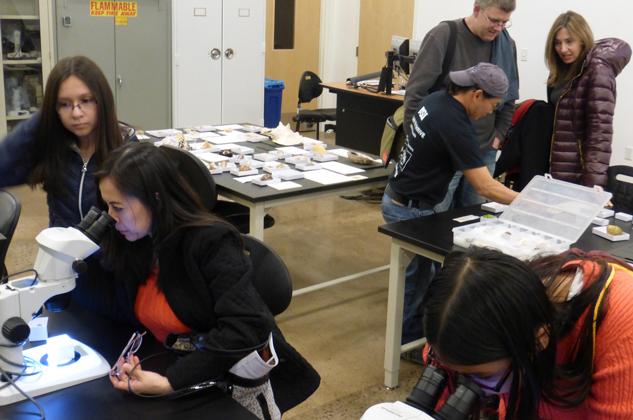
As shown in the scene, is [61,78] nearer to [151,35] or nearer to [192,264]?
[192,264]

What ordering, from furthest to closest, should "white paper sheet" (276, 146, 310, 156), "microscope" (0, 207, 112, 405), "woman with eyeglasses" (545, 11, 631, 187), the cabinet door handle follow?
the cabinet door handle → "white paper sheet" (276, 146, 310, 156) → "woman with eyeglasses" (545, 11, 631, 187) → "microscope" (0, 207, 112, 405)

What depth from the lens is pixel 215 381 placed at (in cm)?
152

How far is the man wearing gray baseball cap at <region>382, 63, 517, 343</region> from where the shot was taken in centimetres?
254

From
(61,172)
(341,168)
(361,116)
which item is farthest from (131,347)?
(361,116)

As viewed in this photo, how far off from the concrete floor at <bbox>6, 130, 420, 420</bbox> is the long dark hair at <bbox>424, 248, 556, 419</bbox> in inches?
65.0

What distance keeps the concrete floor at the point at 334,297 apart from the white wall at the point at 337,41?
9.94 ft

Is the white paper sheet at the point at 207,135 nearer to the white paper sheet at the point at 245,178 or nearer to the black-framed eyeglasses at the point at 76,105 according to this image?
the white paper sheet at the point at 245,178

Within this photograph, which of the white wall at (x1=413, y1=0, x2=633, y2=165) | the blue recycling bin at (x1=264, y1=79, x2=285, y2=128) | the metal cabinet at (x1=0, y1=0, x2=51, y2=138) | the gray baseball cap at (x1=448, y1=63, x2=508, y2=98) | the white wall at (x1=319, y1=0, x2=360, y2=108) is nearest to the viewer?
the gray baseball cap at (x1=448, y1=63, x2=508, y2=98)

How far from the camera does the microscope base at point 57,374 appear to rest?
1402 millimetres

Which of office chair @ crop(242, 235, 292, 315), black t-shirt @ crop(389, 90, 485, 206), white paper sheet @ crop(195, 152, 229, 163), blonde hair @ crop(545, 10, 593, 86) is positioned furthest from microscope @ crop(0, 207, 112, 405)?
blonde hair @ crop(545, 10, 593, 86)

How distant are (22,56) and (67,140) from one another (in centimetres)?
376

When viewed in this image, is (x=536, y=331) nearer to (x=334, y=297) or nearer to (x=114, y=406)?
(x=114, y=406)

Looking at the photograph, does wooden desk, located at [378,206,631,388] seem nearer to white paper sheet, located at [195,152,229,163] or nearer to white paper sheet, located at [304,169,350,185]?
white paper sheet, located at [304,169,350,185]

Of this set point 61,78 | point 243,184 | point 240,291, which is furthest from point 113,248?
point 243,184
